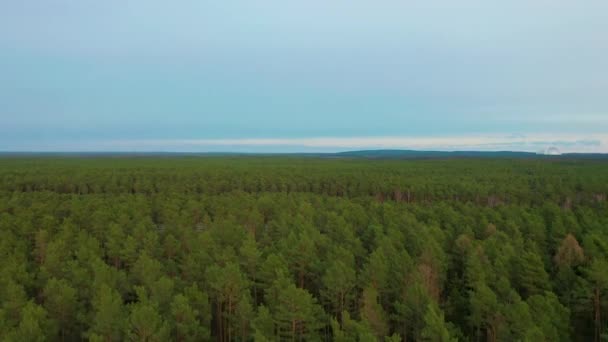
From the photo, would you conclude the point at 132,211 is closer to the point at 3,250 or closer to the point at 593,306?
the point at 3,250

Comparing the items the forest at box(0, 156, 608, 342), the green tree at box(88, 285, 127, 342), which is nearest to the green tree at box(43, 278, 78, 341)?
the forest at box(0, 156, 608, 342)

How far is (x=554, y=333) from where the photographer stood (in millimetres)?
19781

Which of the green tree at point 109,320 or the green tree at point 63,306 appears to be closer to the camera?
the green tree at point 109,320

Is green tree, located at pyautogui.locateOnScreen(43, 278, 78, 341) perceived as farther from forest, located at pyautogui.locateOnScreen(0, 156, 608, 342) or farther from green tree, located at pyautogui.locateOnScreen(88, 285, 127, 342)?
green tree, located at pyautogui.locateOnScreen(88, 285, 127, 342)

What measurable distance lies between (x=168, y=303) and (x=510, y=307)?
1796 centimetres

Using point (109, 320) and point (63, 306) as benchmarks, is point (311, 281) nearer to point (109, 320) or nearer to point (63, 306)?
point (109, 320)

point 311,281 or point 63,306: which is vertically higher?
point 63,306

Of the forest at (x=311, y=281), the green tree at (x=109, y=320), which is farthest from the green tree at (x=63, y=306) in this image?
the green tree at (x=109, y=320)

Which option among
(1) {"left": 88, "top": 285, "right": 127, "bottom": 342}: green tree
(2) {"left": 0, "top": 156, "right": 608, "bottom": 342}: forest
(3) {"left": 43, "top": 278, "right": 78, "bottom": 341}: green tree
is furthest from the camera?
Answer: (3) {"left": 43, "top": 278, "right": 78, "bottom": 341}: green tree

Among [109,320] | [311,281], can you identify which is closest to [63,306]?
[109,320]

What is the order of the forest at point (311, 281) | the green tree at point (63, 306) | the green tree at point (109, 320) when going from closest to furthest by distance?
1. the green tree at point (109, 320)
2. the forest at point (311, 281)
3. the green tree at point (63, 306)

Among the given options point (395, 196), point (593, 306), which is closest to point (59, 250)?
point (593, 306)

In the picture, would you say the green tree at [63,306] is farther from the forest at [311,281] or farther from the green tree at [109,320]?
the green tree at [109,320]

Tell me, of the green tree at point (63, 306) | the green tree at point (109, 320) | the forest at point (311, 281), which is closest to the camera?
the green tree at point (109, 320)
